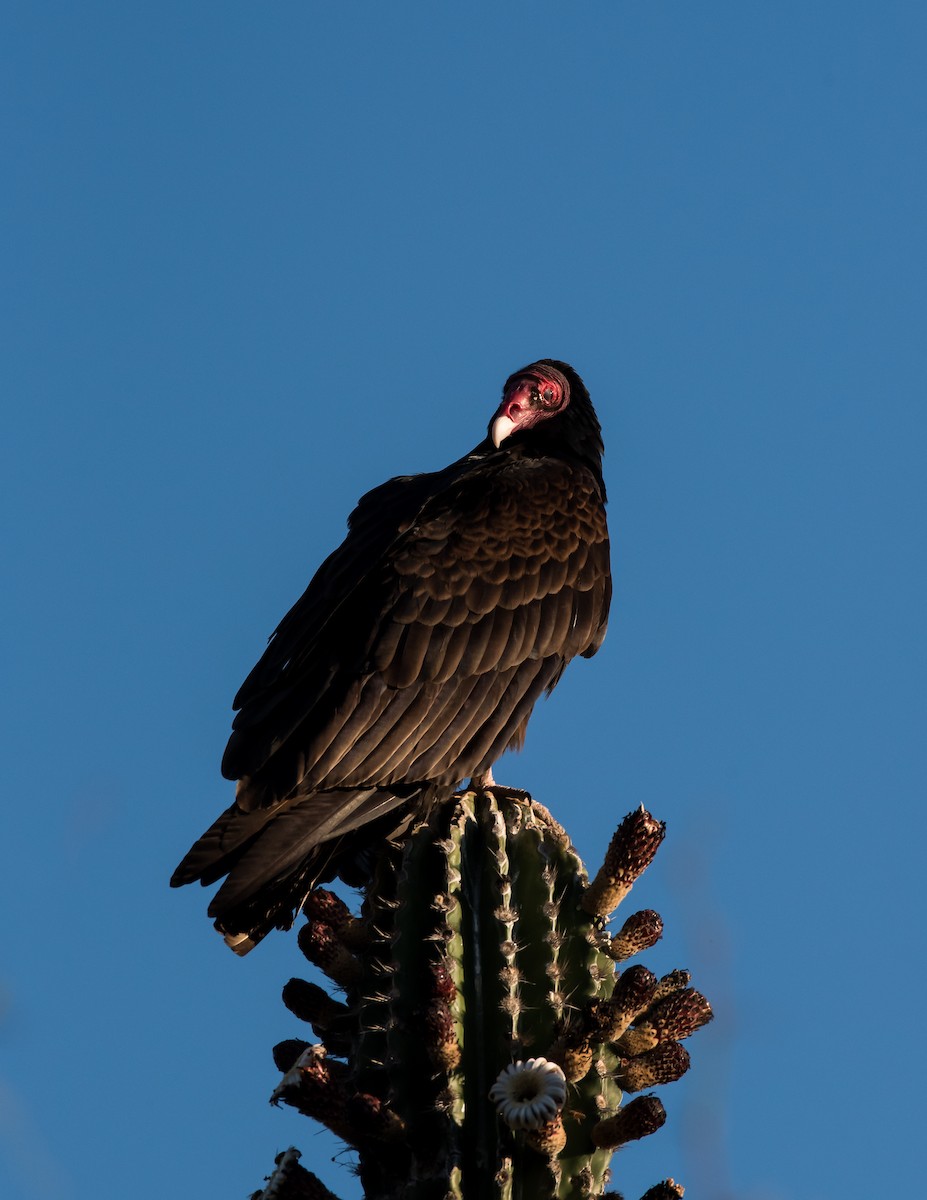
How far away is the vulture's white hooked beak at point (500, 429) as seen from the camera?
20.0 feet

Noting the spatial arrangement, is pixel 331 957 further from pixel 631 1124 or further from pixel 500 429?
pixel 500 429

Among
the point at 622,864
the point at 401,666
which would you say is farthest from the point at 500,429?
the point at 622,864

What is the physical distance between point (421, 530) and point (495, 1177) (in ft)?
7.92

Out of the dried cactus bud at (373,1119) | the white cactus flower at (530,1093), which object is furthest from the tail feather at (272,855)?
the white cactus flower at (530,1093)

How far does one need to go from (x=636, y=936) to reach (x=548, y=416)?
10.3 ft

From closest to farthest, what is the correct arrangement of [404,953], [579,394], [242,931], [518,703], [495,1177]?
[495,1177], [404,953], [242,931], [518,703], [579,394]

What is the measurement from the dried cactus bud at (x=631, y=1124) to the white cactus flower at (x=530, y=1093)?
0.42ft

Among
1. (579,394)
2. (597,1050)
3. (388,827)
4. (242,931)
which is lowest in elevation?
(597,1050)

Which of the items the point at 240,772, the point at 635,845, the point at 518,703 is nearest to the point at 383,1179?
the point at 635,845

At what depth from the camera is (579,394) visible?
21.1ft

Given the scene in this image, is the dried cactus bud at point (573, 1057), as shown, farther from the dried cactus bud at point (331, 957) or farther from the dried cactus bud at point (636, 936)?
the dried cactus bud at point (331, 957)

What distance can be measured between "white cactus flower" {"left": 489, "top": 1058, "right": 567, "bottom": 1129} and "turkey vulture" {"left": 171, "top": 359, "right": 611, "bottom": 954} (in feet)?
3.82

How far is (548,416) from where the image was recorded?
6328 millimetres

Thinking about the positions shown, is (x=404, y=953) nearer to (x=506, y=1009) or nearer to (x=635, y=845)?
(x=506, y=1009)
